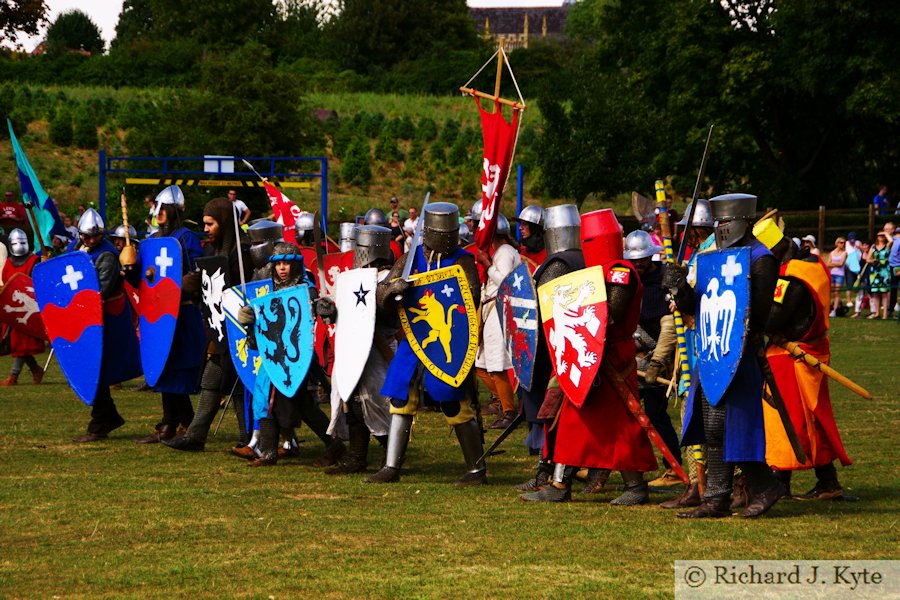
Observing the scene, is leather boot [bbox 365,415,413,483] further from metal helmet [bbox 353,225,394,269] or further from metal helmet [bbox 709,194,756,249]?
metal helmet [bbox 709,194,756,249]

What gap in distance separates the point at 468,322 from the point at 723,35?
30788 millimetres

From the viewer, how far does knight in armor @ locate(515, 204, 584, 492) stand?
310 inches

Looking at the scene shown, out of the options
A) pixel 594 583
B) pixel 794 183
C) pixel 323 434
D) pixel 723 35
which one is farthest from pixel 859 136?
pixel 594 583

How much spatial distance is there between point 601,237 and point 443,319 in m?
1.09

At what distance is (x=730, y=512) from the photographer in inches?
283

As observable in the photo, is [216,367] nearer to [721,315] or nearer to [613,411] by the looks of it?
[613,411]

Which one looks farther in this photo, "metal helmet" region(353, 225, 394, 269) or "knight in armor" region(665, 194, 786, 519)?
"metal helmet" region(353, 225, 394, 269)

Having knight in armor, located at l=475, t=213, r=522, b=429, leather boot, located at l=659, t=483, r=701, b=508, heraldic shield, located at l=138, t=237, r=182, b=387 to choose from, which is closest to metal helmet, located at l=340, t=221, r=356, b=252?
knight in armor, located at l=475, t=213, r=522, b=429

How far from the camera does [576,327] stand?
7508 mm

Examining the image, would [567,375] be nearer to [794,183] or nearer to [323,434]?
[323,434]

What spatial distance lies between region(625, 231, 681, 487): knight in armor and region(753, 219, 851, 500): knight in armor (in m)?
0.80

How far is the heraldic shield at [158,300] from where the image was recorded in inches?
382

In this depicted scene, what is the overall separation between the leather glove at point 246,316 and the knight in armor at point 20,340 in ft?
19.3

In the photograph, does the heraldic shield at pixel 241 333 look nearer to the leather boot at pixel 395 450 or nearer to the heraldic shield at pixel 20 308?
the leather boot at pixel 395 450
